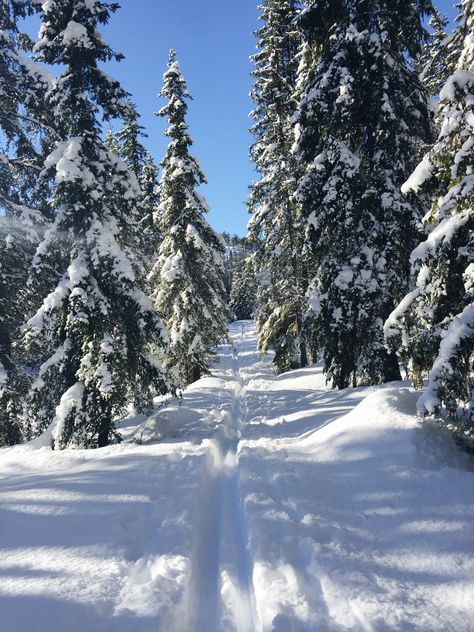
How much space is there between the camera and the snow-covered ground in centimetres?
365

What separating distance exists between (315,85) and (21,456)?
12118 mm

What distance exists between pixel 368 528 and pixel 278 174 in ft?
54.9

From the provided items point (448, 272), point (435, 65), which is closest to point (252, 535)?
point (448, 272)

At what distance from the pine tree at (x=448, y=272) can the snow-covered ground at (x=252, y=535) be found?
49.0 inches

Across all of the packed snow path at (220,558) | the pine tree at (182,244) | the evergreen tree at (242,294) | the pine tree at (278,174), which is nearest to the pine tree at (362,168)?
the packed snow path at (220,558)

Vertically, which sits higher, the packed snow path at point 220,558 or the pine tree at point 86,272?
the pine tree at point 86,272

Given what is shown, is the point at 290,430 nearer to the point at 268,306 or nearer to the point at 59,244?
the point at 59,244

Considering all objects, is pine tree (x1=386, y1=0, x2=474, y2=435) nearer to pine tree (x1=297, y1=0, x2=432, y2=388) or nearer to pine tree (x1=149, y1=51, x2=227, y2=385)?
pine tree (x1=297, y1=0, x2=432, y2=388)

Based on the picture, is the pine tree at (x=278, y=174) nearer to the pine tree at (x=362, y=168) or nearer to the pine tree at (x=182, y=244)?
the pine tree at (x=182, y=244)

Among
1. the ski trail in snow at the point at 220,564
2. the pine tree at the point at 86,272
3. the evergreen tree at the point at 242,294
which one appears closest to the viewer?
the ski trail in snow at the point at 220,564

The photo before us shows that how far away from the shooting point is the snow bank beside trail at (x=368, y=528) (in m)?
3.67

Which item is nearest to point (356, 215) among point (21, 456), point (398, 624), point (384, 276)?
point (384, 276)

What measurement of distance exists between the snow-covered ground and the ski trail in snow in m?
0.02

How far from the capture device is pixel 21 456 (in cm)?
873
